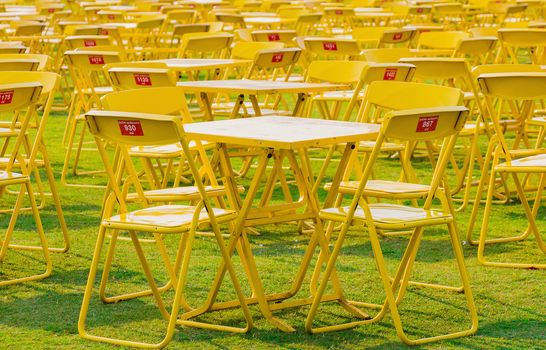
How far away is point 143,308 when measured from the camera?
5.71m

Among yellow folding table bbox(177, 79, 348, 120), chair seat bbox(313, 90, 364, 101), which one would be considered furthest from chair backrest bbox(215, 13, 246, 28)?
yellow folding table bbox(177, 79, 348, 120)

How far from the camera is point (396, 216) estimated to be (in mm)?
5258

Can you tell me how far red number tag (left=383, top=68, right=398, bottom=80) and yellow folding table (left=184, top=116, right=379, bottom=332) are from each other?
57.7 inches

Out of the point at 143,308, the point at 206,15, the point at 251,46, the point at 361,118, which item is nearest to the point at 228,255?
the point at 143,308

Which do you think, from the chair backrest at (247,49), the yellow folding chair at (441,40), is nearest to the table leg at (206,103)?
the chair backrest at (247,49)

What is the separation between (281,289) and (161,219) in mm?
1058

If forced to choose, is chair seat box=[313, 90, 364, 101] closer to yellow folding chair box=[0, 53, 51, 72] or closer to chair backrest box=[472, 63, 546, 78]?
chair backrest box=[472, 63, 546, 78]

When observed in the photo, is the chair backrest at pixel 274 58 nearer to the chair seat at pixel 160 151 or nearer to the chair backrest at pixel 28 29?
the chair seat at pixel 160 151

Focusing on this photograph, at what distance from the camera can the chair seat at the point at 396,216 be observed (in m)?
5.11

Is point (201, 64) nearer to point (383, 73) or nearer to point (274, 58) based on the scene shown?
point (274, 58)

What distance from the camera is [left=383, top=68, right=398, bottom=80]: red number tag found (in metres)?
7.20

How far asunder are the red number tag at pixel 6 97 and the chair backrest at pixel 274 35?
5298mm

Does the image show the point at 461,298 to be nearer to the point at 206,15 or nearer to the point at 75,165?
the point at 75,165

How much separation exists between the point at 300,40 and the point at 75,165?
2.58 m
